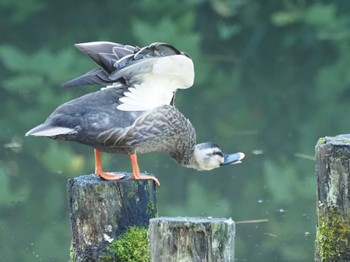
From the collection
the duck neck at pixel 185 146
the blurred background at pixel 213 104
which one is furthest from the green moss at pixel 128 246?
the blurred background at pixel 213 104

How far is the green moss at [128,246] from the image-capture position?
4.36 metres

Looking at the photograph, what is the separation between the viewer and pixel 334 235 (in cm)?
423

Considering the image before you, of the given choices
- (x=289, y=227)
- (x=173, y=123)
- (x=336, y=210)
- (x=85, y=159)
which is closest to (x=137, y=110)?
Result: (x=173, y=123)

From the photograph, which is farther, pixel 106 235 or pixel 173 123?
pixel 173 123

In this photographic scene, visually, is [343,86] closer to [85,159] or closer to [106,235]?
[85,159]

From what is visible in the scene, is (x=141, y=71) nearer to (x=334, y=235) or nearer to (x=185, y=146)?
(x=185, y=146)

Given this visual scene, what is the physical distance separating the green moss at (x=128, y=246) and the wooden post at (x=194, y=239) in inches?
38.7

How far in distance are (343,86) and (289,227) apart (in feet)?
14.4

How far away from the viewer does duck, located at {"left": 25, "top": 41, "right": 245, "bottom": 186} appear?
4.36 metres

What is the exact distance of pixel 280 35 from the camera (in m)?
12.4

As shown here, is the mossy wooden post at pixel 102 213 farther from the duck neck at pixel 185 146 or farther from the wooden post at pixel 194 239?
the wooden post at pixel 194 239

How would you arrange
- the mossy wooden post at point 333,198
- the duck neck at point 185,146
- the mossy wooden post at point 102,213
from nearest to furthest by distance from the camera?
1. the mossy wooden post at point 333,198
2. the mossy wooden post at point 102,213
3. the duck neck at point 185,146

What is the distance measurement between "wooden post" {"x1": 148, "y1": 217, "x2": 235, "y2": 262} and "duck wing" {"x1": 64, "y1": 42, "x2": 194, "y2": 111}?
3.70 ft

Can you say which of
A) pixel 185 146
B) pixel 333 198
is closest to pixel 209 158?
pixel 185 146
